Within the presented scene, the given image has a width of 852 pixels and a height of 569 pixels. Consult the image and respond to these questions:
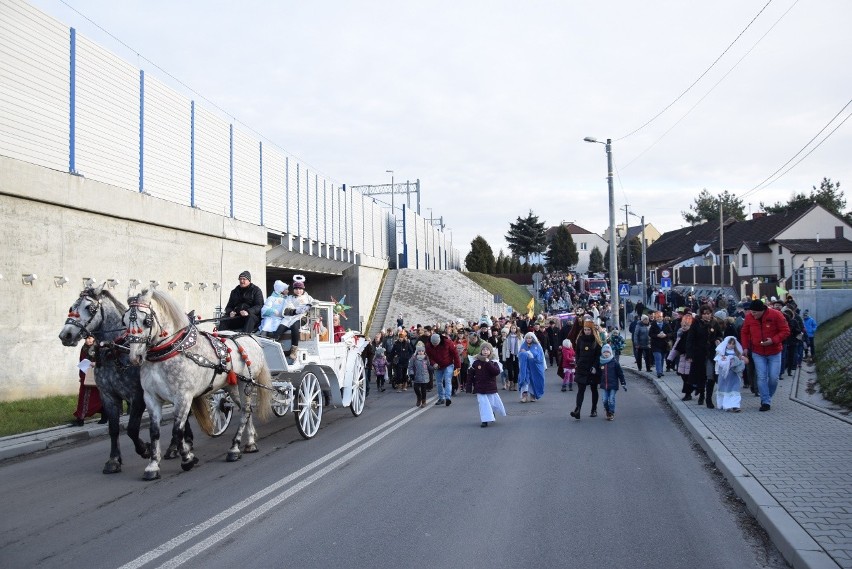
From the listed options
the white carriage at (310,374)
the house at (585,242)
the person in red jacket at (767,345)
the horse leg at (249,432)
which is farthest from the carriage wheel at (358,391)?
the house at (585,242)

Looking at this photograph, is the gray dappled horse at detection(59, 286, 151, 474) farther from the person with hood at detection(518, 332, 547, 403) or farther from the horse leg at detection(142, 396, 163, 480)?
the person with hood at detection(518, 332, 547, 403)

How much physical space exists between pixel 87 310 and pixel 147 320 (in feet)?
3.30

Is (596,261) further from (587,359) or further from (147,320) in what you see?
(147,320)

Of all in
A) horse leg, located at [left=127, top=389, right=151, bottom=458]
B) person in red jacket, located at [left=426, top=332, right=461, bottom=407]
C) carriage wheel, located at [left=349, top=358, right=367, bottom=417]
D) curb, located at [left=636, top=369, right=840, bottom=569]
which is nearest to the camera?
curb, located at [left=636, top=369, right=840, bottom=569]

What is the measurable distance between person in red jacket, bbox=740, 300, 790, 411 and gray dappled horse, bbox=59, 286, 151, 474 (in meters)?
9.73

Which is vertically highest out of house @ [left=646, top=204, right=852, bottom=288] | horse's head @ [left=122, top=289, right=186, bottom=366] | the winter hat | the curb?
house @ [left=646, top=204, right=852, bottom=288]

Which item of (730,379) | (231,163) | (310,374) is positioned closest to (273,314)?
(310,374)

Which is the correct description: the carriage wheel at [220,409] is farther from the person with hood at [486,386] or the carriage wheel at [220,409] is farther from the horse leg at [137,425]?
A: the person with hood at [486,386]

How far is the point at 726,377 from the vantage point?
42.7 ft

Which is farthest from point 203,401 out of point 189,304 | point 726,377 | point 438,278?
point 438,278

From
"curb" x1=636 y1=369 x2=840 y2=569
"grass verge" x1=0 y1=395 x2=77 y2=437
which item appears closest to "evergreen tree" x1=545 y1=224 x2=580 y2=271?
"grass verge" x1=0 y1=395 x2=77 y2=437

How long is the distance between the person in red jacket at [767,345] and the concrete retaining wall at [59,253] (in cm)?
1388

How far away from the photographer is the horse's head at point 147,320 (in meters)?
8.34

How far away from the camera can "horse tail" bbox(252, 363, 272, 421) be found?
10570 mm
